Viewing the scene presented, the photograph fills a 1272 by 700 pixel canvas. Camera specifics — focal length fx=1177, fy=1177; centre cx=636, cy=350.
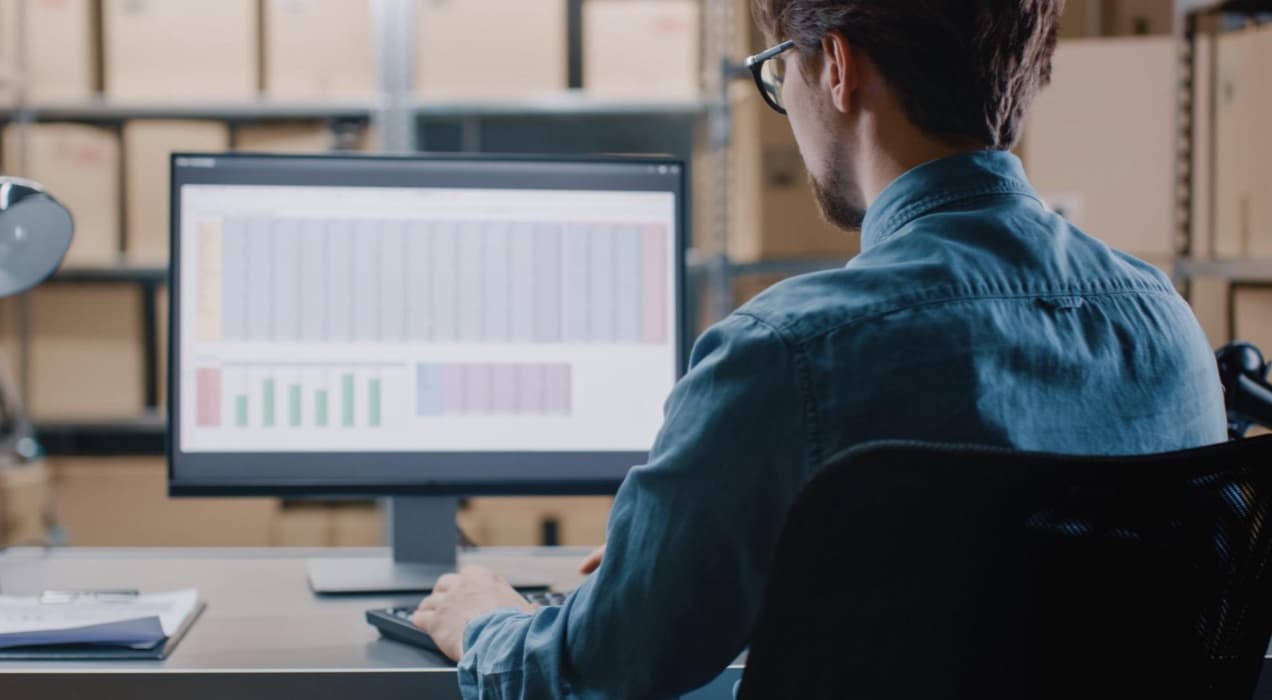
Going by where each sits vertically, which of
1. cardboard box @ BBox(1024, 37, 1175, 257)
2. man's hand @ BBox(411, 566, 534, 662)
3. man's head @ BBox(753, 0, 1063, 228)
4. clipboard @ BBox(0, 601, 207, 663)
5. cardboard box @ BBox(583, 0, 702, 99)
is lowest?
clipboard @ BBox(0, 601, 207, 663)

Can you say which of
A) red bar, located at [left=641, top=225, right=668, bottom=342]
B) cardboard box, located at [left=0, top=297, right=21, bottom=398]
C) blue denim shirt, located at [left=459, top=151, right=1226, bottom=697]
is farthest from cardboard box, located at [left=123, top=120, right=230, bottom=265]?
blue denim shirt, located at [left=459, top=151, right=1226, bottom=697]

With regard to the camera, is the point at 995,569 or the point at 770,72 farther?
the point at 770,72

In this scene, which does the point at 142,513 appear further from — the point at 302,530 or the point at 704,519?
the point at 704,519

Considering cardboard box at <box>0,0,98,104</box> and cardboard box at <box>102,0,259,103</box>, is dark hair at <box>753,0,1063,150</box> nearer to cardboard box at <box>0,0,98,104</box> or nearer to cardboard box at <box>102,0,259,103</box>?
cardboard box at <box>102,0,259,103</box>

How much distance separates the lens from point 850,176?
0.82 m

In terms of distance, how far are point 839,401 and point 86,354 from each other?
2706mm

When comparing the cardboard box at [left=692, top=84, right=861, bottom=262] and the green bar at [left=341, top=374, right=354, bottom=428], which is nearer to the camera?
the green bar at [left=341, top=374, right=354, bottom=428]

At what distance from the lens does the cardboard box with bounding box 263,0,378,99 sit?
9.20ft

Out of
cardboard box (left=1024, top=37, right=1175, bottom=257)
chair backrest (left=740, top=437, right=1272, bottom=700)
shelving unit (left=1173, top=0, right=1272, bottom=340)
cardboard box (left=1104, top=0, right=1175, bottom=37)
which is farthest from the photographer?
cardboard box (left=1104, top=0, right=1175, bottom=37)

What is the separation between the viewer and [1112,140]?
7.52 feet

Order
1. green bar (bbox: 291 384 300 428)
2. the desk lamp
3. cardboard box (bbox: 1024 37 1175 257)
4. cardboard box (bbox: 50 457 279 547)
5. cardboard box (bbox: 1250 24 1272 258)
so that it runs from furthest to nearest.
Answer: cardboard box (bbox: 50 457 279 547) < cardboard box (bbox: 1024 37 1175 257) < cardboard box (bbox: 1250 24 1272 258) < green bar (bbox: 291 384 300 428) < the desk lamp

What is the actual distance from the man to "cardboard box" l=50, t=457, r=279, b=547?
2.17 meters

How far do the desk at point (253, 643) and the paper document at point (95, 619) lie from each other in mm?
25

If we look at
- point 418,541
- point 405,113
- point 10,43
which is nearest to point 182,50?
point 10,43
